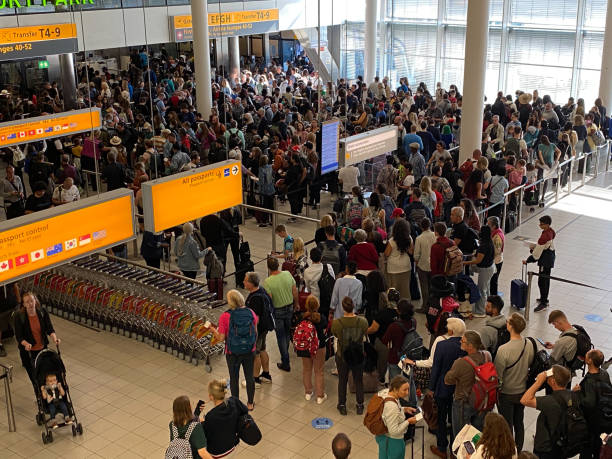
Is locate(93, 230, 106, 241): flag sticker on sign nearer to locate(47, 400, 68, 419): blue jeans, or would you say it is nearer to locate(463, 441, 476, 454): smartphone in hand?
locate(47, 400, 68, 419): blue jeans

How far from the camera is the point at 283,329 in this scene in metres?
9.77

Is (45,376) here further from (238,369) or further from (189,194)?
(189,194)

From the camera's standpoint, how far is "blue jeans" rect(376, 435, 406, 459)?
7.02 m

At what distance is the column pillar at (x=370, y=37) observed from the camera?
27.9 metres

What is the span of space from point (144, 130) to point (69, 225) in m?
10.3

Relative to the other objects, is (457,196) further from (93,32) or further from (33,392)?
(93,32)

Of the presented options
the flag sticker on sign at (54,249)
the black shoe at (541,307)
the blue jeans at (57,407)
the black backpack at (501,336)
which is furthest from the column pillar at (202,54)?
the black backpack at (501,336)

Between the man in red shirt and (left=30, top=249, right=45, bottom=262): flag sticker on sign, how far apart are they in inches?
201

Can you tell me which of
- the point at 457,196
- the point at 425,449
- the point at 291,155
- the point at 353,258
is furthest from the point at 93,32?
the point at 425,449

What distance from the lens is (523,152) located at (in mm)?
16109

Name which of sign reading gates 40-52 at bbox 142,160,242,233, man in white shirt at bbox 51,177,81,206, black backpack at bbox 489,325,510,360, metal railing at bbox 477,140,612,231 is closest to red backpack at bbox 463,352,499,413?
black backpack at bbox 489,325,510,360

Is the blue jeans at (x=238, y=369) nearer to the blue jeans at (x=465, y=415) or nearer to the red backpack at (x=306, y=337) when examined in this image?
the red backpack at (x=306, y=337)

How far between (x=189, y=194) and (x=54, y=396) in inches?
111

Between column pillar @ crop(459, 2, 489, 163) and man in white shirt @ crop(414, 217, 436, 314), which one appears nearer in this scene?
man in white shirt @ crop(414, 217, 436, 314)
